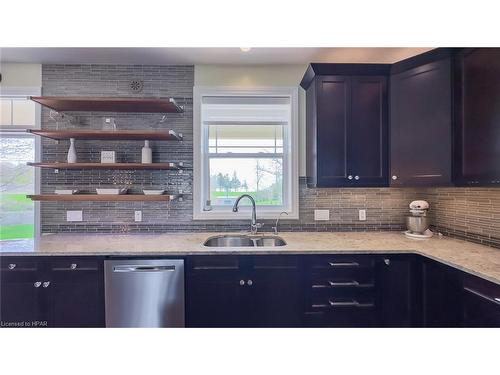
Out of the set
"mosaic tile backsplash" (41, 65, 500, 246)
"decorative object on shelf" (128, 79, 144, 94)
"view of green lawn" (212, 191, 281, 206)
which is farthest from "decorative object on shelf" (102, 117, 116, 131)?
"view of green lawn" (212, 191, 281, 206)

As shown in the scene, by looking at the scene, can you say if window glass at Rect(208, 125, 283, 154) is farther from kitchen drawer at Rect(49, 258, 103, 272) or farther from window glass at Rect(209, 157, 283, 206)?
kitchen drawer at Rect(49, 258, 103, 272)

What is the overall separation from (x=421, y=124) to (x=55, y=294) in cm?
305

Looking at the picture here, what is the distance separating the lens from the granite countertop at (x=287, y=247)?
5.87ft

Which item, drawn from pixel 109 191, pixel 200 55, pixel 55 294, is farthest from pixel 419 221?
pixel 55 294

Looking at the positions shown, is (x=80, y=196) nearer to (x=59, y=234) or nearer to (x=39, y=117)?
(x=59, y=234)

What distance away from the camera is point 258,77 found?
2.58 m

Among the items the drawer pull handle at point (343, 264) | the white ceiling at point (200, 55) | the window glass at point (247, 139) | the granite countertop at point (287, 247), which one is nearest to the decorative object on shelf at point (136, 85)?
the white ceiling at point (200, 55)

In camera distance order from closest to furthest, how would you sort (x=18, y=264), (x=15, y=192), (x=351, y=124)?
(x=18, y=264) → (x=351, y=124) → (x=15, y=192)

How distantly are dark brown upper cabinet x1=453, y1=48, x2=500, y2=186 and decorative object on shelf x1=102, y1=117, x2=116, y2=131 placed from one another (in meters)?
2.81

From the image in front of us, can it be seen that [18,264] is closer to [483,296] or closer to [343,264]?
[343,264]

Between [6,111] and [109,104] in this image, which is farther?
[6,111]

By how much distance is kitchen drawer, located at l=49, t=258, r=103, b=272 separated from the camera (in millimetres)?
1906

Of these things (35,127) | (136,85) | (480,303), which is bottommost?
(480,303)
